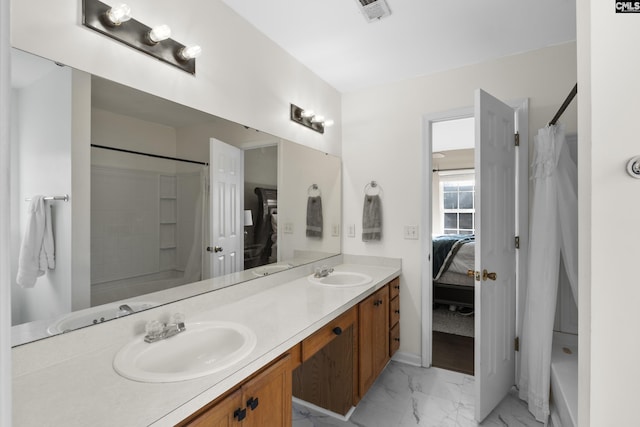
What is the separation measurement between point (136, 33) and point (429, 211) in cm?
221

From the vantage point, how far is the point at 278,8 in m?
1.76

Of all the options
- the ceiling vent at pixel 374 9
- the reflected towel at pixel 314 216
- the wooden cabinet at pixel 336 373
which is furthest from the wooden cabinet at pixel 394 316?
the ceiling vent at pixel 374 9

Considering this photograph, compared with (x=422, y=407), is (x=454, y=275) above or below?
above

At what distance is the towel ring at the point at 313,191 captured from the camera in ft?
8.32

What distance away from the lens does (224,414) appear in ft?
3.08

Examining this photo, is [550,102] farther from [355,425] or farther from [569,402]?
[355,425]

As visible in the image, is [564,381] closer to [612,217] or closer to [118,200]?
[612,217]

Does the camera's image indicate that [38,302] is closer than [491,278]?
Yes

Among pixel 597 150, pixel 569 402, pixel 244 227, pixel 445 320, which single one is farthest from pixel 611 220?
pixel 445 320

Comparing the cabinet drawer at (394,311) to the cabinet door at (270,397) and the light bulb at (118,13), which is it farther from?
the light bulb at (118,13)

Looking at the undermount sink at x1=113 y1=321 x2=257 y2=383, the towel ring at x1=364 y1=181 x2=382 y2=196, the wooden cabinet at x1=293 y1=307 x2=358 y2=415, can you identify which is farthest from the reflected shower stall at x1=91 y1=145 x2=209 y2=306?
the towel ring at x1=364 y1=181 x2=382 y2=196

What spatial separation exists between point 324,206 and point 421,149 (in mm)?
925

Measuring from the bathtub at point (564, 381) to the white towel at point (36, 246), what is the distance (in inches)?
90.1

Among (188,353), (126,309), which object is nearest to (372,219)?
(188,353)
